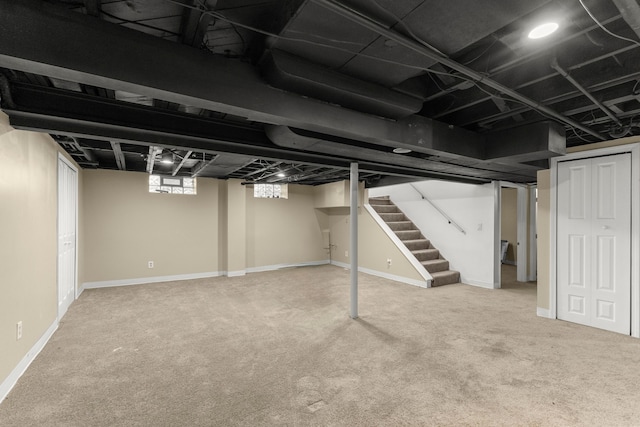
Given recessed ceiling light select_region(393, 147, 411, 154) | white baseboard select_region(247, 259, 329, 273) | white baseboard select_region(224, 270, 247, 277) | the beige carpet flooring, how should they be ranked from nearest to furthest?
the beige carpet flooring
recessed ceiling light select_region(393, 147, 411, 154)
white baseboard select_region(224, 270, 247, 277)
white baseboard select_region(247, 259, 329, 273)

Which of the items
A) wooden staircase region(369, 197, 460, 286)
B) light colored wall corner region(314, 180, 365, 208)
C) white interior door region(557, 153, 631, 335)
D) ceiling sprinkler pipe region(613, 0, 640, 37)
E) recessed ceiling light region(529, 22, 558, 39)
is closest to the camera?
ceiling sprinkler pipe region(613, 0, 640, 37)

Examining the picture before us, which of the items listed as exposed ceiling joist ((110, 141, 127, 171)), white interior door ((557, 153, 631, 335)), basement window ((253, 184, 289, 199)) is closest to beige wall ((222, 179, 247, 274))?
basement window ((253, 184, 289, 199))

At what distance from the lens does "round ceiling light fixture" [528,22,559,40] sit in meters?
1.55

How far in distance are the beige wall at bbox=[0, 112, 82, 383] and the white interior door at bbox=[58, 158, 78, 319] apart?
1.26 feet

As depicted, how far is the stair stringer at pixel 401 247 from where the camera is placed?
17.9 ft

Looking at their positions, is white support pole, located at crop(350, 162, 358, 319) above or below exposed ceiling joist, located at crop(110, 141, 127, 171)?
below

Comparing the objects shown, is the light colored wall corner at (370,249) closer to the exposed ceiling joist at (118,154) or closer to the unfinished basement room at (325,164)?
the unfinished basement room at (325,164)

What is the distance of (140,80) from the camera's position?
158cm

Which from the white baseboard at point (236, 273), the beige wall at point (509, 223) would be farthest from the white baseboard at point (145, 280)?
the beige wall at point (509, 223)

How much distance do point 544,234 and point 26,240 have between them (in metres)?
5.74

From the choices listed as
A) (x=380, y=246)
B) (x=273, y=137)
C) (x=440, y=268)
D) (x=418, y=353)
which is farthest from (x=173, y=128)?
(x=440, y=268)

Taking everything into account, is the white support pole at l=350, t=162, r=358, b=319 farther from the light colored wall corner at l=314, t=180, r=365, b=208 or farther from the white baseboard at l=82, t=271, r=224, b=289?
the white baseboard at l=82, t=271, r=224, b=289

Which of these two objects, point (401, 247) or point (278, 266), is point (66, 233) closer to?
point (278, 266)

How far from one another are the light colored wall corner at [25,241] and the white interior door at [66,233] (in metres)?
0.41
